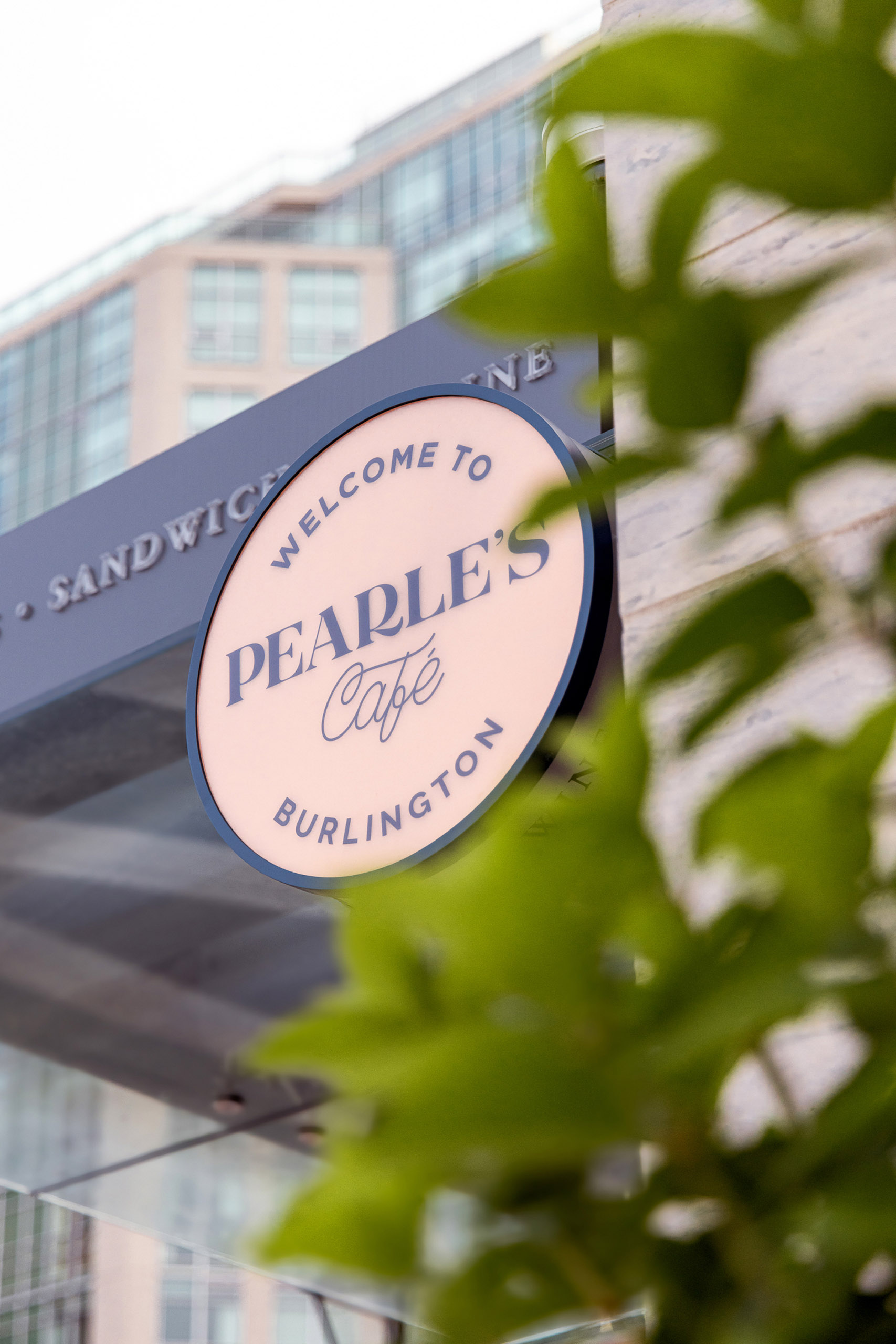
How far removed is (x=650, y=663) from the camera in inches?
13.6

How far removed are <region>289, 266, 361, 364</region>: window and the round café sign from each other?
36.9 m

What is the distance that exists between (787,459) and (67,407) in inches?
1642

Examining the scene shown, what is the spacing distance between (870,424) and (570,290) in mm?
75

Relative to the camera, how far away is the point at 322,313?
130 feet

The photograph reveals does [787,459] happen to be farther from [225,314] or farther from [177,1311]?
[225,314]

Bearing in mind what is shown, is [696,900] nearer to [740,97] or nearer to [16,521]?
[740,97]

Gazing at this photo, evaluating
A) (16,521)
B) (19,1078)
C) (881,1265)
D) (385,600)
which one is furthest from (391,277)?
(881,1265)

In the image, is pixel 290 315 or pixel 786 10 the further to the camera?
pixel 290 315

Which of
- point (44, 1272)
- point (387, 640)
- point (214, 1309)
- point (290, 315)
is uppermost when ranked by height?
point (290, 315)

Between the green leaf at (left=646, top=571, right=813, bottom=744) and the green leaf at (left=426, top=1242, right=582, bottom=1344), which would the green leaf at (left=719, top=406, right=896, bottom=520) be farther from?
the green leaf at (left=426, top=1242, right=582, bottom=1344)

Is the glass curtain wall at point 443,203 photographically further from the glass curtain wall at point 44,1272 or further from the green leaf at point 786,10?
the green leaf at point 786,10

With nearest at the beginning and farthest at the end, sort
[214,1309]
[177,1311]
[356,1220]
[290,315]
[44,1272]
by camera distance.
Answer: [356,1220] < [214,1309] < [177,1311] < [44,1272] < [290,315]

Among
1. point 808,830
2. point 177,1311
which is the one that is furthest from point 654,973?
point 177,1311

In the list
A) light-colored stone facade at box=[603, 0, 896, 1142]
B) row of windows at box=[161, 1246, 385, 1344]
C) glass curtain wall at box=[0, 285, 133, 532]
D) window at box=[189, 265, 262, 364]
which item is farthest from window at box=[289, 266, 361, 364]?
light-colored stone facade at box=[603, 0, 896, 1142]
